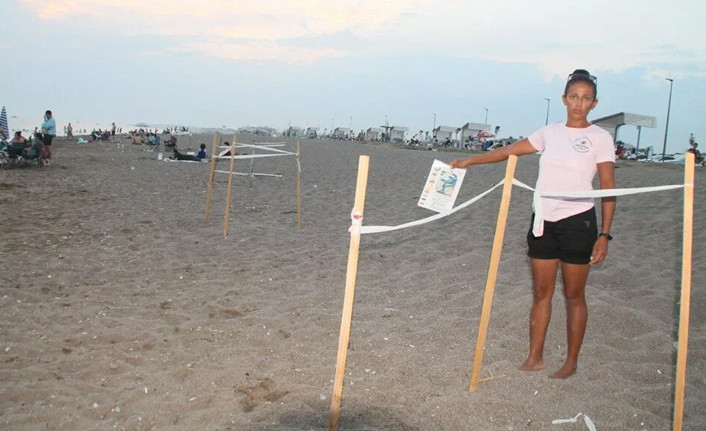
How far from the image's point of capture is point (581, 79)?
9.21ft

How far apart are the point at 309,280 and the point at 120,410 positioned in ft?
8.44

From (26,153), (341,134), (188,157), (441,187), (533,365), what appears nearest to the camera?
Result: (441,187)

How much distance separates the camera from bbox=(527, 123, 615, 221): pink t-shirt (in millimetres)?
2725

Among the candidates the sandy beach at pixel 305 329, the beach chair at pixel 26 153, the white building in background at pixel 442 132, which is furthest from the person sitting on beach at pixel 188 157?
the white building in background at pixel 442 132

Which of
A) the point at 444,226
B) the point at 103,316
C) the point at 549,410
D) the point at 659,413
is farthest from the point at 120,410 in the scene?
the point at 444,226

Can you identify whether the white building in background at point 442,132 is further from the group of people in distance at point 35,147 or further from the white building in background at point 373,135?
the group of people in distance at point 35,147

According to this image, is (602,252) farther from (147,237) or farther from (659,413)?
(147,237)

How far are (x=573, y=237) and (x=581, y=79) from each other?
89cm

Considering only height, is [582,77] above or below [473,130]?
below

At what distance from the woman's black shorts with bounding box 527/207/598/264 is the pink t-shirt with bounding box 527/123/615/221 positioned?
4 cm

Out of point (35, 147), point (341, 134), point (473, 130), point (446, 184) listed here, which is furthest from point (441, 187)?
point (341, 134)

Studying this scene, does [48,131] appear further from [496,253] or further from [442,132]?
[442,132]

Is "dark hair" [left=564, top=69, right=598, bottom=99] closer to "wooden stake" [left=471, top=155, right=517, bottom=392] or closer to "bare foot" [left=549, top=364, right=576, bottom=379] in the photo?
"wooden stake" [left=471, top=155, right=517, bottom=392]

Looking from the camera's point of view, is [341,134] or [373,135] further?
[341,134]
